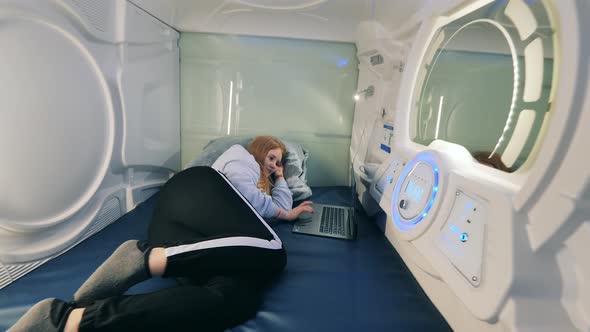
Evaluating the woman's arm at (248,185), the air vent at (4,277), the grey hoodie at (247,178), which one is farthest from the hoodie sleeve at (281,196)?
the air vent at (4,277)

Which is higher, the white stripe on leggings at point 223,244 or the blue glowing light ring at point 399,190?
the blue glowing light ring at point 399,190

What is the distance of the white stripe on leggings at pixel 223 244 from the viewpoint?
0.94 metres

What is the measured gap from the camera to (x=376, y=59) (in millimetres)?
1840

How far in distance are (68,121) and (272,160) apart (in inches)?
38.0

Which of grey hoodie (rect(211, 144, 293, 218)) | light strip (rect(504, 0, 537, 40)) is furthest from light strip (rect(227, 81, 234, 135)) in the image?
light strip (rect(504, 0, 537, 40))

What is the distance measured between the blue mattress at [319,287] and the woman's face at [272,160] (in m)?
0.47

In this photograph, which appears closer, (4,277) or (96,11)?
(4,277)

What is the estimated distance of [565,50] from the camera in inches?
22.1

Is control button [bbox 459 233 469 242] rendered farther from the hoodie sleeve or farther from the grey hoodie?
the hoodie sleeve

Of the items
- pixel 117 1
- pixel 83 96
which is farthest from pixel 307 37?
pixel 83 96

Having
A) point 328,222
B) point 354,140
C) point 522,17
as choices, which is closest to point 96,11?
point 328,222

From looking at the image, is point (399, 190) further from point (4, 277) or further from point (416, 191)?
point (4, 277)

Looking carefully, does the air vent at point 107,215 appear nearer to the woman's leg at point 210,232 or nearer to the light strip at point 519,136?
the woman's leg at point 210,232

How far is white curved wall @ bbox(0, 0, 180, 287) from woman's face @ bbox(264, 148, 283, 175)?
2.37 ft
